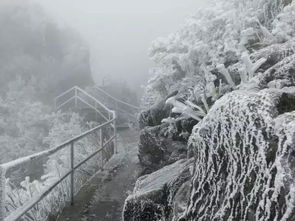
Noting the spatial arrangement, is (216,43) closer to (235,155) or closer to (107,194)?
(107,194)

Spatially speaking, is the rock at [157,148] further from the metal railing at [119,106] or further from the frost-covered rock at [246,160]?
the metal railing at [119,106]

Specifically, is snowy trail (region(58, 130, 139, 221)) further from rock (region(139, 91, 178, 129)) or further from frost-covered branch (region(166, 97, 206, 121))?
frost-covered branch (region(166, 97, 206, 121))

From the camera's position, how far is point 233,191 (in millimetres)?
2441

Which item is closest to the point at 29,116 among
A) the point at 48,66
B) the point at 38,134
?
the point at 38,134

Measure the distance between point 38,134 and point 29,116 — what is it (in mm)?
716

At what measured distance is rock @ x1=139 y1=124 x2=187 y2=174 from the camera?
5565 mm

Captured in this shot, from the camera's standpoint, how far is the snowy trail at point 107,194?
14.5 feet

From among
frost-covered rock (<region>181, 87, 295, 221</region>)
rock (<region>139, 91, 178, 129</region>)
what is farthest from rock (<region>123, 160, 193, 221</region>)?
rock (<region>139, 91, 178, 129</region>)

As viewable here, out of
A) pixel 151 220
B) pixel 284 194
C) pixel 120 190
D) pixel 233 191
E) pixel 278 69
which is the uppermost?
pixel 278 69

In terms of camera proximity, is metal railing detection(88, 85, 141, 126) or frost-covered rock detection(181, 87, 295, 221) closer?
frost-covered rock detection(181, 87, 295, 221)

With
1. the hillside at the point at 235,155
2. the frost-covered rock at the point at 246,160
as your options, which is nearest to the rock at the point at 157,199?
the hillside at the point at 235,155

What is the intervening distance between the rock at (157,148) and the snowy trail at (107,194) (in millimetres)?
341

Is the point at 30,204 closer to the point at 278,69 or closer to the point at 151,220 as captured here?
the point at 151,220

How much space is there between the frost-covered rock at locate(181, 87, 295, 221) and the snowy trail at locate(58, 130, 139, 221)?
1906 mm
